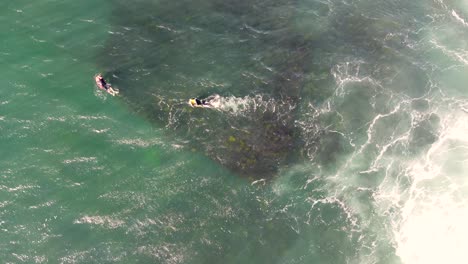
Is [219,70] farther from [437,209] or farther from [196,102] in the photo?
[437,209]

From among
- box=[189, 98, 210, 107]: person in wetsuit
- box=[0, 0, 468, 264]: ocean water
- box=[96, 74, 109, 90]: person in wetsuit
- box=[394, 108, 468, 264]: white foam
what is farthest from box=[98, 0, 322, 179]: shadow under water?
box=[394, 108, 468, 264]: white foam

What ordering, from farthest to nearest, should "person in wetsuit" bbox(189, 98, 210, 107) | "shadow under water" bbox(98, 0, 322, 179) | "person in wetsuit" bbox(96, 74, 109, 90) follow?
"person in wetsuit" bbox(96, 74, 109, 90) < "person in wetsuit" bbox(189, 98, 210, 107) < "shadow under water" bbox(98, 0, 322, 179)

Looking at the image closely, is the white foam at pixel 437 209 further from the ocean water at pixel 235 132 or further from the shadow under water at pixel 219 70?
the shadow under water at pixel 219 70

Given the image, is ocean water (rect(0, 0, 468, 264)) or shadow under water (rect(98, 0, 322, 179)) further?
shadow under water (rect(98, 0, 322, 179))

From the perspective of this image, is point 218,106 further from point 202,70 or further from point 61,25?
point 61,25

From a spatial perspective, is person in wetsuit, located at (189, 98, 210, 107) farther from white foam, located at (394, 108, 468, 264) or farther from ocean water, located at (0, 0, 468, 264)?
white foam, located at (394, 108, 468, 264)

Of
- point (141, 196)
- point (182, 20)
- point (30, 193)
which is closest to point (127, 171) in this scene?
point (141, 196)

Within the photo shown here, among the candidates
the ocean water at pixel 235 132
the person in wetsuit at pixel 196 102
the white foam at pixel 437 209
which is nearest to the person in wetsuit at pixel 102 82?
the ocean water at pixel 235 132
